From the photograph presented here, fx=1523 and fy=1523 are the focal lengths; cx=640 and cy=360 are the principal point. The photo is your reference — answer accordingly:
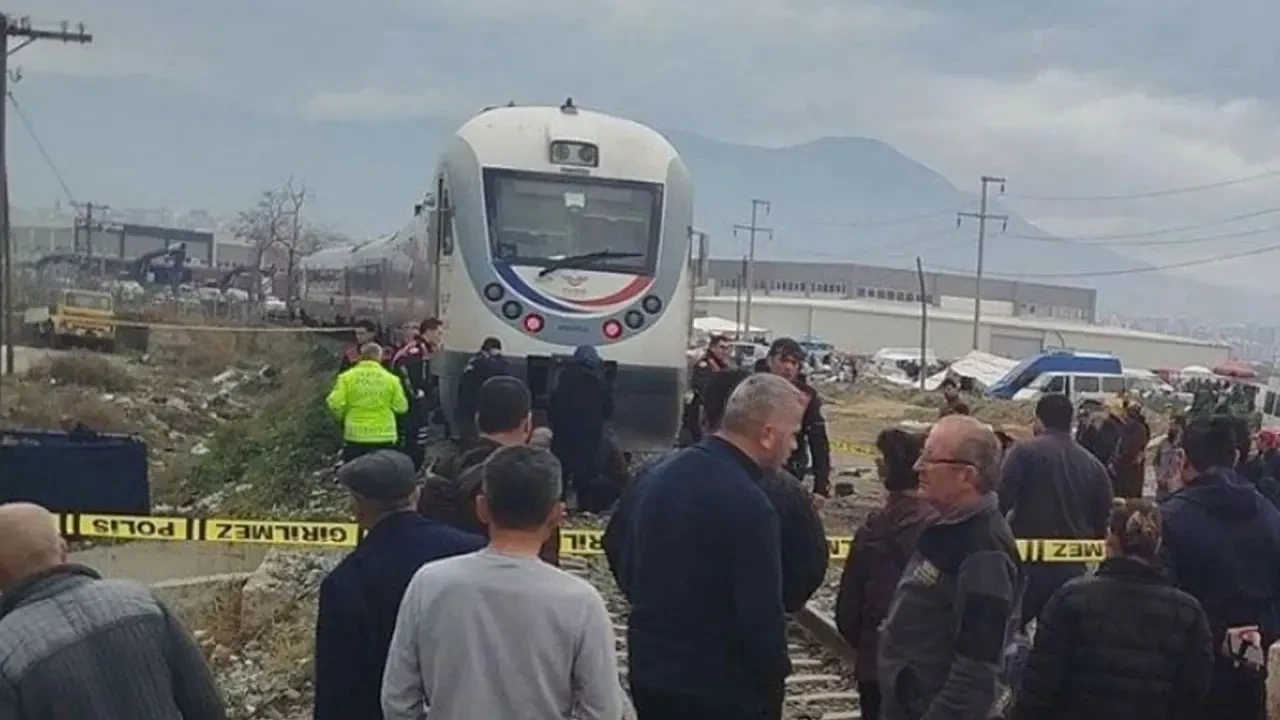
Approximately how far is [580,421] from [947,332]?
367 feet

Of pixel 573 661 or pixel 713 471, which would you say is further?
pixel 713 471

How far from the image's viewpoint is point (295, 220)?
99.1m

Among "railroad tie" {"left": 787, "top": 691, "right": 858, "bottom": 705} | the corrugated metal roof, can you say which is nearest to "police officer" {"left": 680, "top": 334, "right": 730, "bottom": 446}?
"railroad tie" {"left": 787, "top": 691, "right": 858, "bottom": 705}

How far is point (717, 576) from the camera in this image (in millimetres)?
4430

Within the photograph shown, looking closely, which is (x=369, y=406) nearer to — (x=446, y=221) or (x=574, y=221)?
(x=446, y=221)

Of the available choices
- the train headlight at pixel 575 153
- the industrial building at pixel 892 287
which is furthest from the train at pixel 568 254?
the industrial building at pixel 892 287

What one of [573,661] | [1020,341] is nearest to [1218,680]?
[573,661]

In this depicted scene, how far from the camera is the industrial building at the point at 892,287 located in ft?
507

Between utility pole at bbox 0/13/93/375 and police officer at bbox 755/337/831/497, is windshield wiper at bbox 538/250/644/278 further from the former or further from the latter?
utility pole at bbox 0/13/93/375

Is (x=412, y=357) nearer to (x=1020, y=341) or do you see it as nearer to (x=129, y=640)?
(x=129, y=640)

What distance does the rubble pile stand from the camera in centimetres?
828

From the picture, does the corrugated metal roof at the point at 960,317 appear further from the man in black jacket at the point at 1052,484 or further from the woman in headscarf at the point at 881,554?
the woman in headscarf at the point at 881,554

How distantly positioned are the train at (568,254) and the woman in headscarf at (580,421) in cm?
136

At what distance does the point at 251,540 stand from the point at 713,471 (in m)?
5.47
